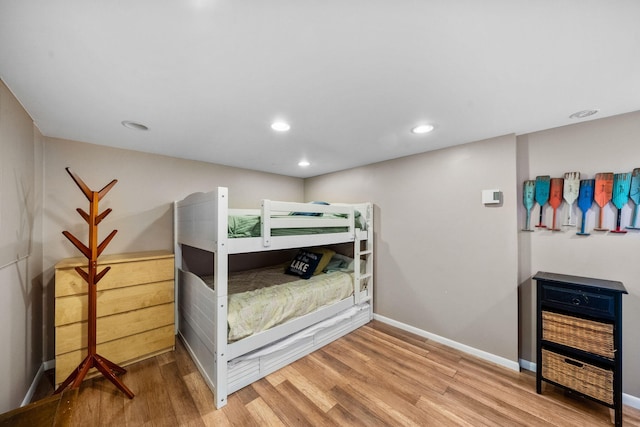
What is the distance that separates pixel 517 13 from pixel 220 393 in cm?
266

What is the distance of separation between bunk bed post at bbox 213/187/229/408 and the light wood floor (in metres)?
0.16

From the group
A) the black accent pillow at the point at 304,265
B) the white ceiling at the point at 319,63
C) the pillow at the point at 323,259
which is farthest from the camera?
the pillow at the point at 323,259

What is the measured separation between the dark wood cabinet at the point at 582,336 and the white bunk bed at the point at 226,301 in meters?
1.66

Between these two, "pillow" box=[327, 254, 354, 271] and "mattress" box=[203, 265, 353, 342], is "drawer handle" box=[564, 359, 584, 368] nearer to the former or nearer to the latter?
"mattress" box=[203, 265, 353, 342]

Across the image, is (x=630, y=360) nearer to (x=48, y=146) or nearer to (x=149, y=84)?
(x=149, y=84)

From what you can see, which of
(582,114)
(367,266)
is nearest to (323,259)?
(367,266)

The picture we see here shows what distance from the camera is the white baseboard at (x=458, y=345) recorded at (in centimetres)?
216

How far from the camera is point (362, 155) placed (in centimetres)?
284

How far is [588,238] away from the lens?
1.88 meters

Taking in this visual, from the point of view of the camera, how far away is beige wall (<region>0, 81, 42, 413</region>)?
1410 millimetres

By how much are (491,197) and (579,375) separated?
1418 mm

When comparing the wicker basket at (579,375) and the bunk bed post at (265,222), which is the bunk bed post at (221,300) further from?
the wicker basket at (579,375)

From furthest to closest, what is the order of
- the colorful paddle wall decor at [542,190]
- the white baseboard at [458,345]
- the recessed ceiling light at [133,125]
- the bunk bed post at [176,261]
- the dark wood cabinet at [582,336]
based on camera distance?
1. the bunk bed post at [176,261]
2. the white baseboard at [458,345]
3. the colorful paddle wall decor at [542,190]
4. the recessed ceiling light at [133,125]
5. the dark wood cabinet at [582,336]

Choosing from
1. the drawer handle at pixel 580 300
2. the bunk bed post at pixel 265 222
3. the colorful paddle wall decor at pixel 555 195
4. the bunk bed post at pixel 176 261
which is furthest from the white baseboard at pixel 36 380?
the colorful paddle wall decor at pixel 555 195
